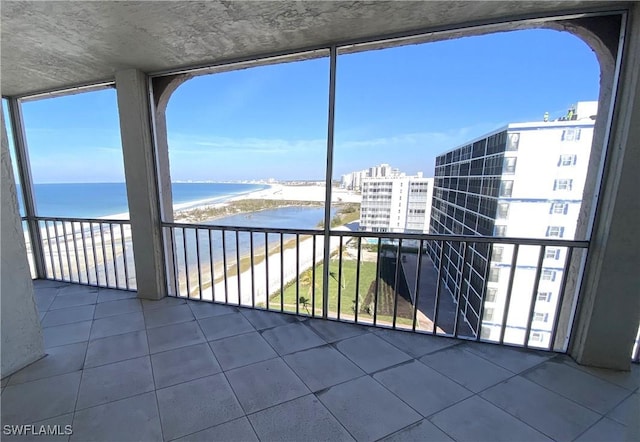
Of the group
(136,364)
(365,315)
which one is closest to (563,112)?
(365,315)

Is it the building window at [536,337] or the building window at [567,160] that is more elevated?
the building window at [567,160]

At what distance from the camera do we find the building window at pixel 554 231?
1738 mm

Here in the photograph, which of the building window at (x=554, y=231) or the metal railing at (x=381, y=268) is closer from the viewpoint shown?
the building window at (x=554, y=231)

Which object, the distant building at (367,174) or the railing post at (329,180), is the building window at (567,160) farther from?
the railing post at (329,180)

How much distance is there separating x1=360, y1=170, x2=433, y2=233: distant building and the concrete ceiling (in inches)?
44.3

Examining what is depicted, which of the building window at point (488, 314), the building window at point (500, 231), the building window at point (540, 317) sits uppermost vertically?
the building window at point (500, 231)

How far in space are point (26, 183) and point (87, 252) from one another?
1.16 metres

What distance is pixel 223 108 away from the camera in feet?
15.6

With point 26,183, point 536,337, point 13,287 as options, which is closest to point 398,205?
point 536,337

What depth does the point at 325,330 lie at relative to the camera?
6.72ft

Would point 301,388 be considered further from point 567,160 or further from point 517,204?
point 567,160

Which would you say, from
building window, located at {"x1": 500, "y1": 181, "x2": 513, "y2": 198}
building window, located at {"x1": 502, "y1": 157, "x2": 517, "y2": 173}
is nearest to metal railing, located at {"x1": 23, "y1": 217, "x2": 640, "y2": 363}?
building window, located at {"x1": 500, "y1": 181, "x2": 513, "y2": 198}

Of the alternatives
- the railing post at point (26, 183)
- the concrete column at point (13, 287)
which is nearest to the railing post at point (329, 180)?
the concrete column at point (13, 287)

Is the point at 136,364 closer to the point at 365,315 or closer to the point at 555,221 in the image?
the point at 365,315
